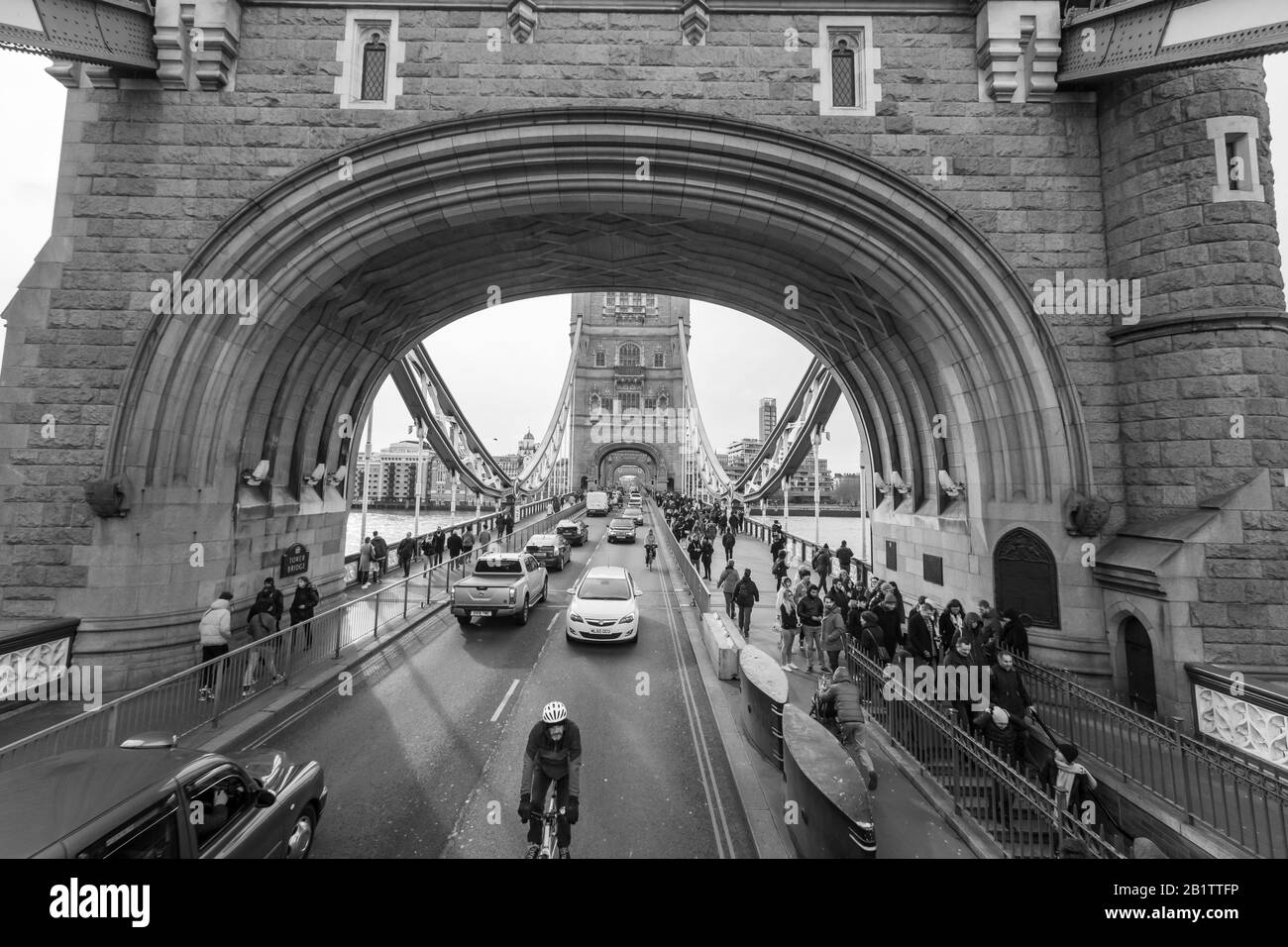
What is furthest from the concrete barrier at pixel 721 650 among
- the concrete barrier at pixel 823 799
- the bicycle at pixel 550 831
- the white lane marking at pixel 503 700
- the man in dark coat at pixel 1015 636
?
the bicycle at pixel 550 831

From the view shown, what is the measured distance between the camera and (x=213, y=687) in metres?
6.92

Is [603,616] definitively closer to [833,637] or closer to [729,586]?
[729,586]

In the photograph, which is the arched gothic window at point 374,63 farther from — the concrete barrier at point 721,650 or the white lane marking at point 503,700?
the concrete barrier at point 721,650

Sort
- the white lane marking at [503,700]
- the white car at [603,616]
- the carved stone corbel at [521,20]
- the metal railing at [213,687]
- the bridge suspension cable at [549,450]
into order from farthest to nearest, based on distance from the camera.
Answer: the bridge suspension cable at [549,450]
the white car at [603,616]
the carved stone corbel at [521,20]
the white lane marking at [503,700]
the metal railing at [213,687]

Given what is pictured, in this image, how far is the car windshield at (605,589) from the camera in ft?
37.3

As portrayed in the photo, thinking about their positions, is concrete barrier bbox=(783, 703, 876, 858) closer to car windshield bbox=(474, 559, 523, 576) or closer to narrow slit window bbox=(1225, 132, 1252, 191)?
car windshield bbox=(474, 559, 523, 576)

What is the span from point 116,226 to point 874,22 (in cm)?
1374

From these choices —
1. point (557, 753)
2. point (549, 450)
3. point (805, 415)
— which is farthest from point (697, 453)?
point (557, 753)

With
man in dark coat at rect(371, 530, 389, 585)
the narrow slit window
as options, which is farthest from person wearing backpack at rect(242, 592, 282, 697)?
the narrow slit window

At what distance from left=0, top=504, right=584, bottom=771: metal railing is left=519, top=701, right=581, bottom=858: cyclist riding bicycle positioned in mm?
4131

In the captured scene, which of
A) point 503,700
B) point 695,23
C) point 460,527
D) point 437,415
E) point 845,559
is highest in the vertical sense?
point 695,23

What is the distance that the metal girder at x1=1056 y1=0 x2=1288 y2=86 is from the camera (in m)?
7.51

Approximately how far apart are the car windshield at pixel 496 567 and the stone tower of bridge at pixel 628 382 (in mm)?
64863

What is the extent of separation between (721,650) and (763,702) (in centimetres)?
272
